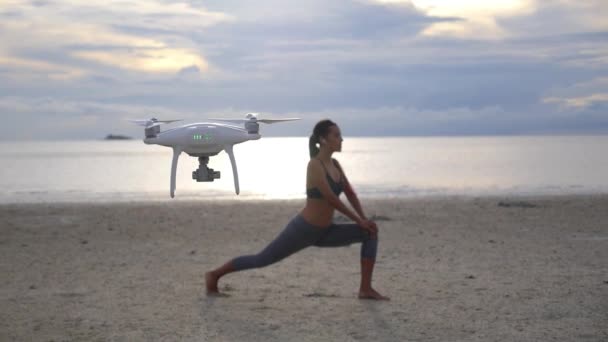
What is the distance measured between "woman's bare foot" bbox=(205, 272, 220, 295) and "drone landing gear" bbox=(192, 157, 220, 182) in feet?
22.5

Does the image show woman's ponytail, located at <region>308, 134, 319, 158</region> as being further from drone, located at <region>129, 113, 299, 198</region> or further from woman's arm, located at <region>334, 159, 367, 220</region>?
drone, located at <region>129, 113, 299, 198</region>

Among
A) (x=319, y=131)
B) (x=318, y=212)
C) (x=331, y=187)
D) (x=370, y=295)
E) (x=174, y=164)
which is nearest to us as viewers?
(x=174, y=164)

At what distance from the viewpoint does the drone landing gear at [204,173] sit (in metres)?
3.62

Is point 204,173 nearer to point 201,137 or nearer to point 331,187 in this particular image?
point 201,137

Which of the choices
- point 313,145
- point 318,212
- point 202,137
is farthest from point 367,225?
point 202,137

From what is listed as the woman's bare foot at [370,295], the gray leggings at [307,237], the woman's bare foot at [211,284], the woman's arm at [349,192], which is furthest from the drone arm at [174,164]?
the woman's bare foot at [211,284]

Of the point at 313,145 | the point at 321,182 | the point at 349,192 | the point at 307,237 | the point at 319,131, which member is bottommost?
the point at 307,237

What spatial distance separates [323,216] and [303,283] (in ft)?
9.69

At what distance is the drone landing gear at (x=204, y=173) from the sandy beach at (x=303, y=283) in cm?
504

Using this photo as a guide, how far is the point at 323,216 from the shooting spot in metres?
8.82

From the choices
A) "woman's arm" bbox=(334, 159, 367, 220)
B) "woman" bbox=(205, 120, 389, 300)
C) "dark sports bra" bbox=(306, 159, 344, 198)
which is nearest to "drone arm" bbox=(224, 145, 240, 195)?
"woman" bbox=(205, 120, 389, 300)

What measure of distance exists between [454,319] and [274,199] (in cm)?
1981

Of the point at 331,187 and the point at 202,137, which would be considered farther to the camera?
the point at 331,187

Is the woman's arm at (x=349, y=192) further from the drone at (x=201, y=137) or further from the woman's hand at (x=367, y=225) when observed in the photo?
the drone at (x=201, y=137)
